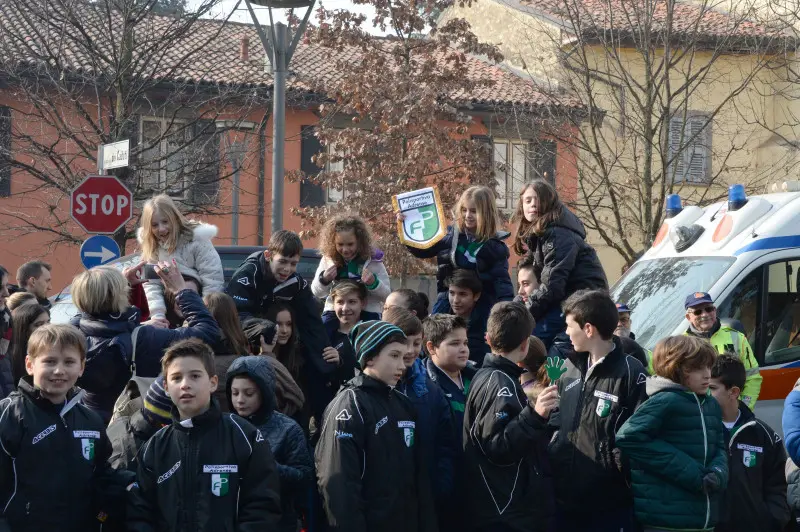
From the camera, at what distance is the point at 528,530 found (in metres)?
5.80

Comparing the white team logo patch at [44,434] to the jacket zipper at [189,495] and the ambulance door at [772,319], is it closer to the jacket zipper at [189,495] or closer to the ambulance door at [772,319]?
the jacket zipper at [189,495]

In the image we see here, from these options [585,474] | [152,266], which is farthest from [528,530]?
[152,266]

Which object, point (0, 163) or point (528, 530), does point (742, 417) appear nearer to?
point (528, 530)

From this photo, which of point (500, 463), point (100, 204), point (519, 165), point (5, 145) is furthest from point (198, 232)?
point (519, 165)

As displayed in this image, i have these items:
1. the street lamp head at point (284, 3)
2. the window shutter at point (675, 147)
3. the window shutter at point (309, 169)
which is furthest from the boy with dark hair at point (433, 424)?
the window shutter at point (309, 169)

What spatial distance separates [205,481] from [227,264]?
709 cm

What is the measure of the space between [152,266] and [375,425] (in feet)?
6.78

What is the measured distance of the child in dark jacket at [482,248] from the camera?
7.71 meters

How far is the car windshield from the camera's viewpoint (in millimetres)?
A: 9195

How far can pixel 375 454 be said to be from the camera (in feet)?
18.1

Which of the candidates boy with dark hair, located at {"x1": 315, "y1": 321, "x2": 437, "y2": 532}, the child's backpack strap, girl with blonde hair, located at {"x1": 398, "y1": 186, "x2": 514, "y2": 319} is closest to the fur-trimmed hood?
the child's backpack strap

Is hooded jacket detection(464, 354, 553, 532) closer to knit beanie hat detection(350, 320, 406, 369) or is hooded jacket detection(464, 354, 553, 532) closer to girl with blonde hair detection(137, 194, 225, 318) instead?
knit beanie hat detection(350, 320, 406, 369)

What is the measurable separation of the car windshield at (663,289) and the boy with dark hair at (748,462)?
2374mm

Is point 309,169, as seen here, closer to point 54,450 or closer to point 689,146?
point 689,146
